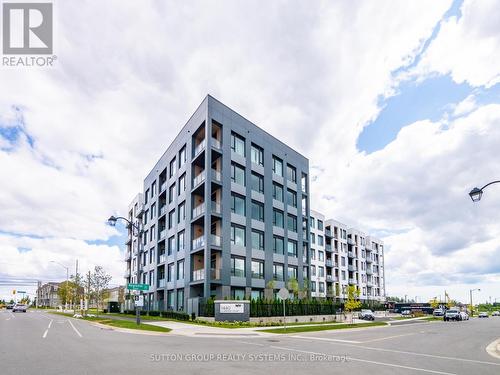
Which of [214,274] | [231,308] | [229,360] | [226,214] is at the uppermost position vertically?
[226,214]

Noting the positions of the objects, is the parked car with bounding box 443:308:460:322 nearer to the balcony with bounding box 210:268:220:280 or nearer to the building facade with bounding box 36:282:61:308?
the balcony with bounding box 210:268:220:280

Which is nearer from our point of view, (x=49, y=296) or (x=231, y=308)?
(x=231, y=308)

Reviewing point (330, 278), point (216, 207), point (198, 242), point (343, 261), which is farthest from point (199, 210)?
point (343, 261)

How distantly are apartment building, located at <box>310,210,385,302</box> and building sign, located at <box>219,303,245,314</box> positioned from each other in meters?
39.9

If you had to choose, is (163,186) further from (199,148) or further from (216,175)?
(216,175)

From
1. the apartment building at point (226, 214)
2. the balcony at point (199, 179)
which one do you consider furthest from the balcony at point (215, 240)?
the balcony at point (199, 179)

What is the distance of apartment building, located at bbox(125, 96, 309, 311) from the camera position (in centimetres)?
3741

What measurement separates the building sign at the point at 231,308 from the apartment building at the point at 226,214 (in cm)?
317

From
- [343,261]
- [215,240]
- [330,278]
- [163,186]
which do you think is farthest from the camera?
[343,261]

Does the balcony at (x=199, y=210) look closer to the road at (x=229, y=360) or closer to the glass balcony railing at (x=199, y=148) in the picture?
the glass balcony railing at (x=199, y=148)

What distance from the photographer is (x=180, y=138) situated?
46.0 m

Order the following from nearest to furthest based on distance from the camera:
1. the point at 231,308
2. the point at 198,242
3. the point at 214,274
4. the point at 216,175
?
the point at 231,308, the point at 214,274, the point at 198,242, the point at 216,175

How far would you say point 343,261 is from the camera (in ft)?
280

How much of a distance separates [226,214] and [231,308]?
9163 millimetres
